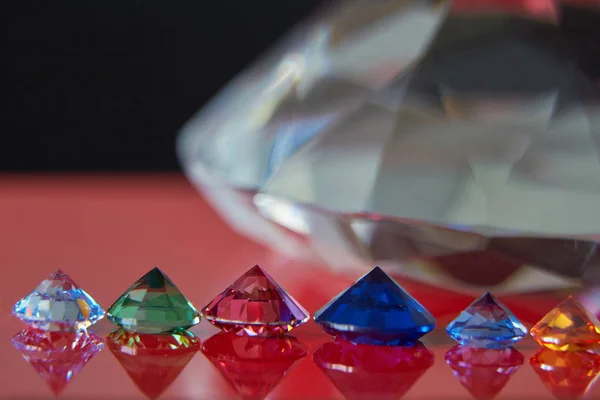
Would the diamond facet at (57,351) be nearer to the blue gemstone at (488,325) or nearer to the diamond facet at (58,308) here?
the diamond facet at (58,308)

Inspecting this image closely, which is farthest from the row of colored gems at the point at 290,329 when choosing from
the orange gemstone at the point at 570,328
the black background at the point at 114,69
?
the black background at the point at 114,69

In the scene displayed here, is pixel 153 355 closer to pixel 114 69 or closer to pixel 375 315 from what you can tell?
pixel 375 315

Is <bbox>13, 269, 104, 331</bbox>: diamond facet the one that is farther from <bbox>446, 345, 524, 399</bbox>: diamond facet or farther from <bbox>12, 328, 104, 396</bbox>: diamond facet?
<bbox>446, 345, 524, 399</bbox>: diamond facet

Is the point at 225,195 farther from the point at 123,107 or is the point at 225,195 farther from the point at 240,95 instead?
the point at 123,107

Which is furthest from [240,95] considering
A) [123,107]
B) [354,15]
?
[123,107]

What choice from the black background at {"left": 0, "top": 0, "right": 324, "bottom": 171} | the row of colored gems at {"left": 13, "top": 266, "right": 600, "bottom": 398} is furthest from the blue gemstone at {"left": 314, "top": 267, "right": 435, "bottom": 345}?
the black background at {"left": 0, "top": 0, "right": 324, "bottom": 171}
